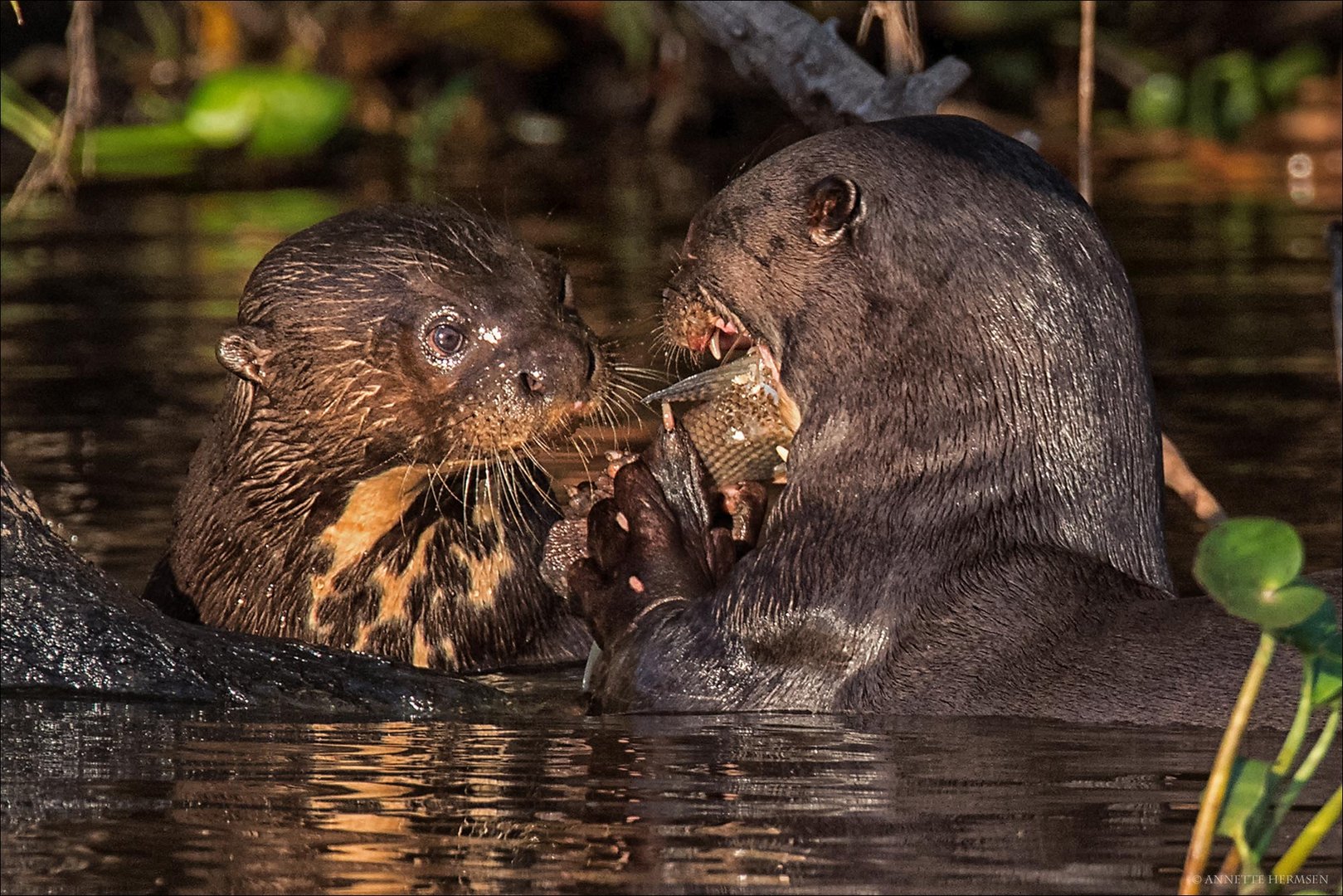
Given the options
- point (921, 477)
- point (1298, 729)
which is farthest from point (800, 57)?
point (1298, 729)

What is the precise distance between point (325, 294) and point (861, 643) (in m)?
1.47

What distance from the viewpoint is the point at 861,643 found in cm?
441

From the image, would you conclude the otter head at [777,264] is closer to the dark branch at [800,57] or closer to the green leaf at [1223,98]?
the dark branch at [800,57]

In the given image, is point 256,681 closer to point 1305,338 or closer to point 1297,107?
point 1305,338

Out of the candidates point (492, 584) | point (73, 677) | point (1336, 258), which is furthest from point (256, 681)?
point (1336, 258)

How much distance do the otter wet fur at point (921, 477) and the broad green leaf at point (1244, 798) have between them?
1184mm

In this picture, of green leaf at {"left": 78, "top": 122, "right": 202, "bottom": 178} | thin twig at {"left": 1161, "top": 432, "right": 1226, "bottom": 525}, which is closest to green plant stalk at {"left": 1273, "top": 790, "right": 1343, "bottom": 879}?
thin twig at {"left": 1161, "top": 432, "right": 1226, "bottom": 525}

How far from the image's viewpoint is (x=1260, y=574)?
2998 millimetres

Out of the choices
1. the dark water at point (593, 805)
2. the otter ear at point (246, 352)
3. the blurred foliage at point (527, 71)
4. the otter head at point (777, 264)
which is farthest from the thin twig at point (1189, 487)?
the blurred foliage at point (527, 71)

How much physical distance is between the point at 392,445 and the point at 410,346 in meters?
0.22

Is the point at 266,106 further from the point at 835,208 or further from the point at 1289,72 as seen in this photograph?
the point at 835,208

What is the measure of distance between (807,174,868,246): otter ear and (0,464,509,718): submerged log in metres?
1.06

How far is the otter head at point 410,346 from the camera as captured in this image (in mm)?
5102

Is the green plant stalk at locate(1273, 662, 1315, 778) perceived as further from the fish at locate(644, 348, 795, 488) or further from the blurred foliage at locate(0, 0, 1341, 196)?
the blurred foliage at locate(0, 0, 1341, 196)
